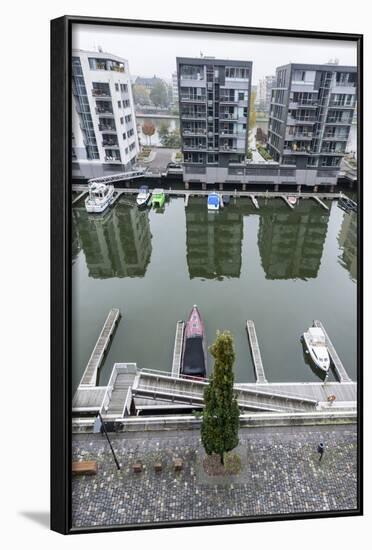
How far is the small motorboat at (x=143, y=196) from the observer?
14.0m

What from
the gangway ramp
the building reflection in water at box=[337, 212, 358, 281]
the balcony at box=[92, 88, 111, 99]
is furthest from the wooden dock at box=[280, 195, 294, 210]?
the gangway ramp

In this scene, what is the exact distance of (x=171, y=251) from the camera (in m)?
11.2

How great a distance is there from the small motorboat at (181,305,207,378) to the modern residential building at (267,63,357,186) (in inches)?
338

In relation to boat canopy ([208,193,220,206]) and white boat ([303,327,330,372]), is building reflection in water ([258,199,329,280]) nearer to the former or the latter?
boat canopy ([208,193,220,206])

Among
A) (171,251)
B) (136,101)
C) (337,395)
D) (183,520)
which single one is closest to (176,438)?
(183,520)

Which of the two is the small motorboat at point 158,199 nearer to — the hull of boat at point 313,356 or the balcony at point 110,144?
the balcony at point 110,144

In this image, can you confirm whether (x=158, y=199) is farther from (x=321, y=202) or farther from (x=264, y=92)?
(x=321, y=202)

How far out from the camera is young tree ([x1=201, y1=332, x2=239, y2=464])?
13.7 ft

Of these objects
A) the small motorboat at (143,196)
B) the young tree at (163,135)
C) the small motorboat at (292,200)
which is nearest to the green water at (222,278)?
the small motorboat at (292,200)

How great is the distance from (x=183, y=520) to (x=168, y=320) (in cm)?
448

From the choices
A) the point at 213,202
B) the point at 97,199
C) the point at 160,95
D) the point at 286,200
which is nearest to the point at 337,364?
the point at 213,202

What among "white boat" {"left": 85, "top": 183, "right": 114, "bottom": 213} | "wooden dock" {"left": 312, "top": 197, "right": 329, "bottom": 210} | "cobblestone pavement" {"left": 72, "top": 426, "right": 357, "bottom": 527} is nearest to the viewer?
"cobblestone pavement" {"left": 72, "top": 426, "right": 357, "bottom": 527}

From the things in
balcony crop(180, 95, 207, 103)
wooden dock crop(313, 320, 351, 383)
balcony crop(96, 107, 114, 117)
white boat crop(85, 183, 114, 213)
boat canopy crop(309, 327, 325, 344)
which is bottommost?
wooden dock crop(313, 320, 351, 383)

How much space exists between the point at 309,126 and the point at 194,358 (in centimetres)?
1063
